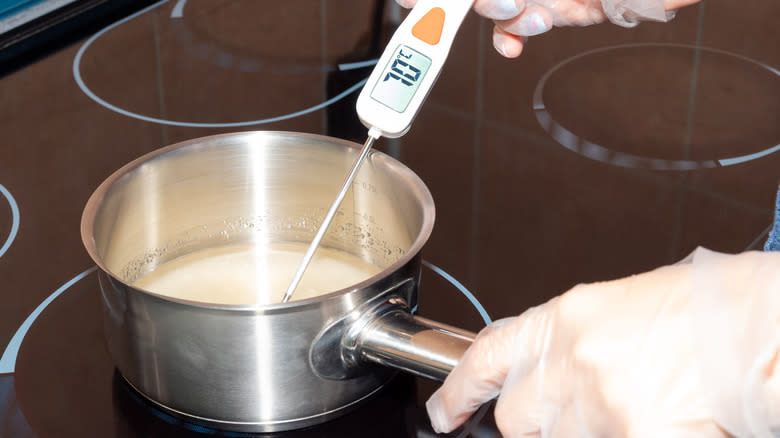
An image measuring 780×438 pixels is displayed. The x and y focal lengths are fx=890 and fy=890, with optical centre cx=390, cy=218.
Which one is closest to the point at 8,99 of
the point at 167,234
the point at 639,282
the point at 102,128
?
the point at 102,128

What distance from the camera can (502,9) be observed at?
0.68 meters

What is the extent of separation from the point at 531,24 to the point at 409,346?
12.9 inches

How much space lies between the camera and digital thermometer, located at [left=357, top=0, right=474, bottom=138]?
2.08 feet

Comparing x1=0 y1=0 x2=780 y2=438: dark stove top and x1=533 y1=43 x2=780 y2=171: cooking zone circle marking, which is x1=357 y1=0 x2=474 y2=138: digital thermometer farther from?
x1=533 y1=43 x2=780 y2=171: cooking zone circle marking

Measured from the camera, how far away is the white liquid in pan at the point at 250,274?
675 millimetres

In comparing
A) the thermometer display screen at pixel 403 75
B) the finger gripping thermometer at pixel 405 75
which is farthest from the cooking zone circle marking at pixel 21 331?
the thermometer display screen at pixel 403 75

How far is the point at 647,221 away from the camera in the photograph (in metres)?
0.73

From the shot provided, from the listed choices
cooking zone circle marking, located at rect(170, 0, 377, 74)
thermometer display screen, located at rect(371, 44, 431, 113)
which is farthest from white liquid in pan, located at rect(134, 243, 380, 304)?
cooking zone circle marking, located at rect(170, 0, 377, 74)

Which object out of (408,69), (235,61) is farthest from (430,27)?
(235,61)

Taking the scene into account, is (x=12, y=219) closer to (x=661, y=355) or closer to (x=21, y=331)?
(x=21, y=331)

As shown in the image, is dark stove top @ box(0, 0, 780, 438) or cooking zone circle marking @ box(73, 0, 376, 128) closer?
dark stove top @ box(0, 0, 780, 438)

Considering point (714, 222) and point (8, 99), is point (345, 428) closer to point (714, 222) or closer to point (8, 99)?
point (714, 222)

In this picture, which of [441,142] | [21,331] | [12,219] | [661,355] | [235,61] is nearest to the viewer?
[661,355]

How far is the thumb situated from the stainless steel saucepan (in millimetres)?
17
